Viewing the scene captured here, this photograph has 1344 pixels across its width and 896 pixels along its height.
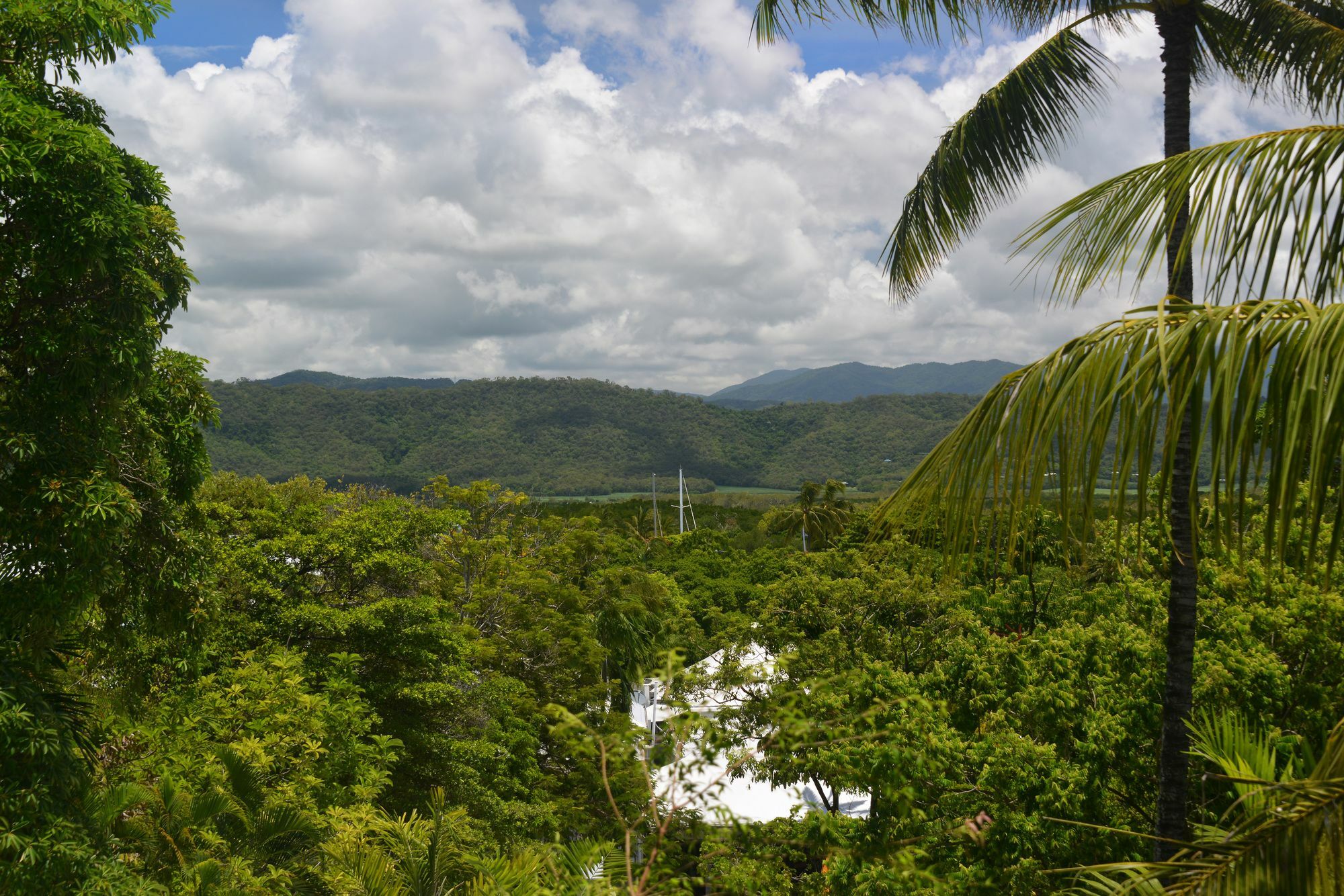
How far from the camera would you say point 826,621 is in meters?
14.5

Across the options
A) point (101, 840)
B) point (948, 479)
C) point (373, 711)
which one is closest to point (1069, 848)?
point (948, 479)

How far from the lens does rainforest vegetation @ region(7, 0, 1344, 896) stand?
2.45 metres

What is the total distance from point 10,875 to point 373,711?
885 centimetres

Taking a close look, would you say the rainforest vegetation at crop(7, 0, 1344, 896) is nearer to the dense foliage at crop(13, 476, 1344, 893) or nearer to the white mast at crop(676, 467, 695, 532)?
the dense foliage at crop(13, 476, 1344, 893)

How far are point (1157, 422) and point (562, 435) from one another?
165 meters

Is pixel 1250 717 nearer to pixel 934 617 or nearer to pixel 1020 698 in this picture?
pixel 1020 698

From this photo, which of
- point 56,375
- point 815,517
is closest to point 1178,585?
point 56,375

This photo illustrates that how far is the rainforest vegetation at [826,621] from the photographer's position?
8.03ft

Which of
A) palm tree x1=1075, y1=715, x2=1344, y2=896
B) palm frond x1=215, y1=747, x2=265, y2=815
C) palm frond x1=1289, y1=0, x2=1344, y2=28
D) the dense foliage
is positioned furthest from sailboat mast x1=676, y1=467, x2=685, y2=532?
palm tree x1=1075, y1=715, x2=1344, y2=896

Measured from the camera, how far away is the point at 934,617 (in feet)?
46.2

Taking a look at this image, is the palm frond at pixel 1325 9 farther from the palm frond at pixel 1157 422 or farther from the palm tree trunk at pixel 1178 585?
the palm frond at pixel 1157 422

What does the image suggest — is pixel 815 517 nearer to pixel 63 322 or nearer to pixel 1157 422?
pixel 63 322

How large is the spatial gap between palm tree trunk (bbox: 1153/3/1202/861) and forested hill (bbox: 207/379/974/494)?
111464 mm

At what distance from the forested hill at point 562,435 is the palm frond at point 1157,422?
113771 millimetres
